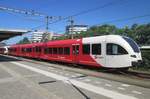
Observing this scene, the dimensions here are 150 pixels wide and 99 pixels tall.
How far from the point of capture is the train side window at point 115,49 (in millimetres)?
17892

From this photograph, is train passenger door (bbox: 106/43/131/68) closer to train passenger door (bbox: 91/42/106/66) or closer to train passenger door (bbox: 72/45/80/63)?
train passenger door (bbox: 91/42/106/66)

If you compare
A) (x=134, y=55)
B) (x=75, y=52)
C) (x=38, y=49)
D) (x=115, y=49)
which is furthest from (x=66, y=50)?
(x=38, y=49)

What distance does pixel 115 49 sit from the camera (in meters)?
18.3

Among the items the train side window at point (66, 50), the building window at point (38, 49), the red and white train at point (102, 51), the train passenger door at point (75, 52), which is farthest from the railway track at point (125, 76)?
the building window at point (38, 49)

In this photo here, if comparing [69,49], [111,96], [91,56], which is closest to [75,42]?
[69,49]

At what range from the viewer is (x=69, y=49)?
25484mm

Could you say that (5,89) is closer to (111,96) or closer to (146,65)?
(111,96)

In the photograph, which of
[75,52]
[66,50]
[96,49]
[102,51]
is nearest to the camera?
[102,51]

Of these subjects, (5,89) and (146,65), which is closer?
(5,89)

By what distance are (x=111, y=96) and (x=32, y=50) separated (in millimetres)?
33569

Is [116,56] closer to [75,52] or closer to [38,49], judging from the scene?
[75,52]

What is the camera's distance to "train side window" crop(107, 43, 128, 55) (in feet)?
58.7

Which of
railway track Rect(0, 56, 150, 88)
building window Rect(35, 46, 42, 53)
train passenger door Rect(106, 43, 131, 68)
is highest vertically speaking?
building window Rect(35, 46, 42, 53)

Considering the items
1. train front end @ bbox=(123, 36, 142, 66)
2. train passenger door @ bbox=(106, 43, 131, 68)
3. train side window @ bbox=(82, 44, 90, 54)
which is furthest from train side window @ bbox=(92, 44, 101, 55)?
train front end @ bbox=(123, 36, 142, 66)
